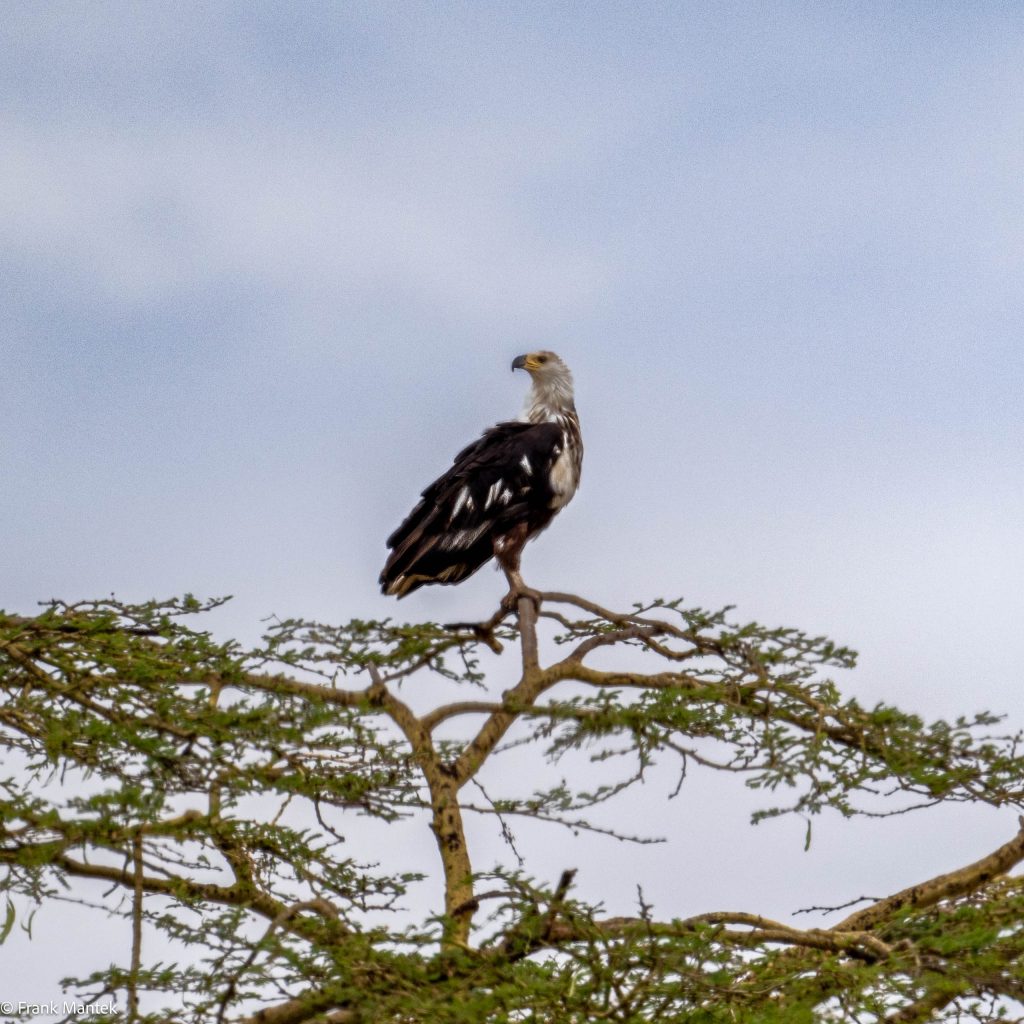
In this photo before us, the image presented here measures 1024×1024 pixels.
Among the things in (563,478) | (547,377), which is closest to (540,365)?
(547,377)

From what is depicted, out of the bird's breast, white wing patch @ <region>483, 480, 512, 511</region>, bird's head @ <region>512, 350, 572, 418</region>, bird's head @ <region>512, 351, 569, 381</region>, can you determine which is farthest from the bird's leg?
bird's head @ <region>512, 351, 569, 381</region>

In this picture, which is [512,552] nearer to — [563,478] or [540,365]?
[563,478]

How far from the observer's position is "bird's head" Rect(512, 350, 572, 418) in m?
9.94

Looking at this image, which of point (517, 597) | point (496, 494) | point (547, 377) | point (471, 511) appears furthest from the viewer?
point (547, 377)

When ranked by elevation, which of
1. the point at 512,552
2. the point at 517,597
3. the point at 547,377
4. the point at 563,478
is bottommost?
the point at 517,597

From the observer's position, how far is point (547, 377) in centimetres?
1015

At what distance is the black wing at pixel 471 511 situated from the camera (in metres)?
7.91

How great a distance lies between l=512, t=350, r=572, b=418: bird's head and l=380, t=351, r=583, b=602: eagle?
2.69ft

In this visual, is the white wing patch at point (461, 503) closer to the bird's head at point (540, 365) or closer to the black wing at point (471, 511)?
the black wing at point (471, 511)

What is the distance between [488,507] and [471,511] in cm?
11

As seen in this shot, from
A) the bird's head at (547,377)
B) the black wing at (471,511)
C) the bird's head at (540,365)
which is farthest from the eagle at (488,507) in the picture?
the bird's head at (540,365)

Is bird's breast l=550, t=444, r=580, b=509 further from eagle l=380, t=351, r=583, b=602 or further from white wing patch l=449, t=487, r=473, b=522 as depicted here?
white wing patch l=449, t=487, r=473, b=522

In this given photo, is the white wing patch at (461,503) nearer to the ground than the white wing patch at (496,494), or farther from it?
nearer to the ground

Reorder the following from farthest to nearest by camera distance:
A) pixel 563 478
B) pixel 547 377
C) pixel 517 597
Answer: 1. pixel 547 377
2. pixel 563 478
3. pixel 517 597
